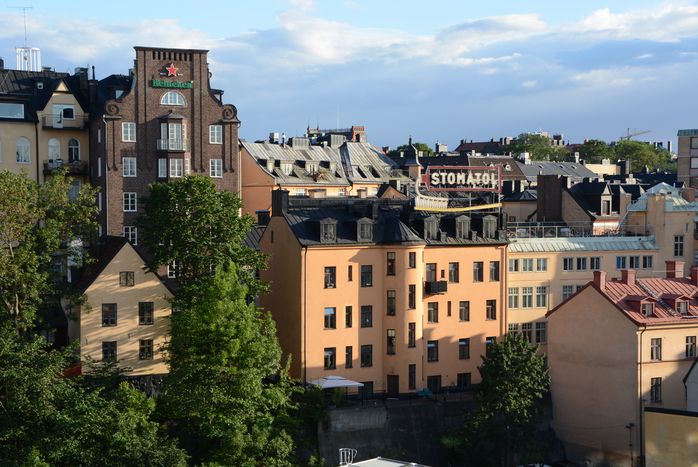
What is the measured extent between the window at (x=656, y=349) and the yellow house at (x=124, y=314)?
2702 cm

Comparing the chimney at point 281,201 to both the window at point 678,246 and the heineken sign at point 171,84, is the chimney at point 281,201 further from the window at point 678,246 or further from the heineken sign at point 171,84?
the window at point 678,246

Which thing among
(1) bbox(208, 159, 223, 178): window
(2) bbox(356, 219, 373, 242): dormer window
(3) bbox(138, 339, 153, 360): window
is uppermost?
(1) bbox(208, 159, 223, 178): window

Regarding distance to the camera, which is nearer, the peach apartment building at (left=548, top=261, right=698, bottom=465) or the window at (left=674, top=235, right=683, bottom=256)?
the peach apartment building at (left=548, top=261, right=698, bottom=465)

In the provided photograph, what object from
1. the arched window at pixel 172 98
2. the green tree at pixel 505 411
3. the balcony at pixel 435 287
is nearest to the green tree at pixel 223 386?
the green tree at pixel 505 411

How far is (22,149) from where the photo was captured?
7900 centimetres

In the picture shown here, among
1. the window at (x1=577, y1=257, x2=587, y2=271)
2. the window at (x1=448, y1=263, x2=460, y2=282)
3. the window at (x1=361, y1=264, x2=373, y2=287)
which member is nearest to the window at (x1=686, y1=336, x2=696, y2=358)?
the window at (x1=577, y1=257, x2=587, y2=271)

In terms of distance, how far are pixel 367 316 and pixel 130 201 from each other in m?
21.1

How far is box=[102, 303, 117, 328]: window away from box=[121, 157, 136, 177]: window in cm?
1828

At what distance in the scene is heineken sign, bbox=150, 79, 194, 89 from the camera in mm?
78875

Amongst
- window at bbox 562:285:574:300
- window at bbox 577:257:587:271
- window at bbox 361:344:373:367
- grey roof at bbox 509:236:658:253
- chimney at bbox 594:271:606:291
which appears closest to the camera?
window at bbox 361:344:373:367

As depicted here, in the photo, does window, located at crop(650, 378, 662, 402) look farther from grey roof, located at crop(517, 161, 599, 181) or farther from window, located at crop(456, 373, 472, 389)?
grey roof, located at crop(517, 161, 599, 181)

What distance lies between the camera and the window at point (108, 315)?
203 feet

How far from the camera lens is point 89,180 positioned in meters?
81.1

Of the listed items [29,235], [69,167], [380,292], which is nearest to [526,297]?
[380,292]
